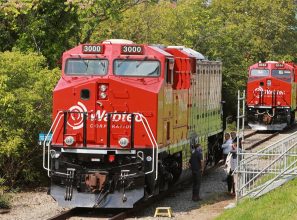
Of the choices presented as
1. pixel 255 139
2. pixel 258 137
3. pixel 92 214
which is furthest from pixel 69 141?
pixel 258 137

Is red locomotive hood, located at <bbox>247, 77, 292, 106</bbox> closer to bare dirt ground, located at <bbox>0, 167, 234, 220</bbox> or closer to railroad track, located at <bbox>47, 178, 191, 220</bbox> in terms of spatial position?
bare dirt ground, located at <bbox>0, 167, 234, 220</bbox>

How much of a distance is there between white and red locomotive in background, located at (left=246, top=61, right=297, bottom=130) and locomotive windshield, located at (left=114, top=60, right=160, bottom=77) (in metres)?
22.5

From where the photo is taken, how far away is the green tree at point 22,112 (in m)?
17.5

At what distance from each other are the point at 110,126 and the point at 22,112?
379 cm

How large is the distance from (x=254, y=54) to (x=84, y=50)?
33200mm

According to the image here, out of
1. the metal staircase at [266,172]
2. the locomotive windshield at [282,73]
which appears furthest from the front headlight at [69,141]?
the locomotive windshield at [282,73]

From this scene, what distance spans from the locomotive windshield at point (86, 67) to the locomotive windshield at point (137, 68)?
0.99 ft

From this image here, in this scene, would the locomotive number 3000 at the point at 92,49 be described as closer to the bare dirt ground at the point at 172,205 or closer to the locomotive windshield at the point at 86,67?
the locomotive windshield at the point at 86,67

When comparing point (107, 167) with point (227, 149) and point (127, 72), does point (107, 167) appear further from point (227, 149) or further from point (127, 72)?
point (227, 149)

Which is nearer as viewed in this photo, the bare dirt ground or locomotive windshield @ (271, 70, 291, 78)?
the bare dirt ground

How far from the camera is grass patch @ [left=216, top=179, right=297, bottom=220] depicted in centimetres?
1328

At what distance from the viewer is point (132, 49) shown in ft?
51.0

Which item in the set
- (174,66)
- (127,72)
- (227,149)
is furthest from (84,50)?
(227,149)

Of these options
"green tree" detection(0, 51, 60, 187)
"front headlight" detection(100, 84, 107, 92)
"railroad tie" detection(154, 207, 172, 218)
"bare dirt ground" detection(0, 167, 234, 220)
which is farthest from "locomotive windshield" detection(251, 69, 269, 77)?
"front headlight" detection(100, 84, 107, 92)
